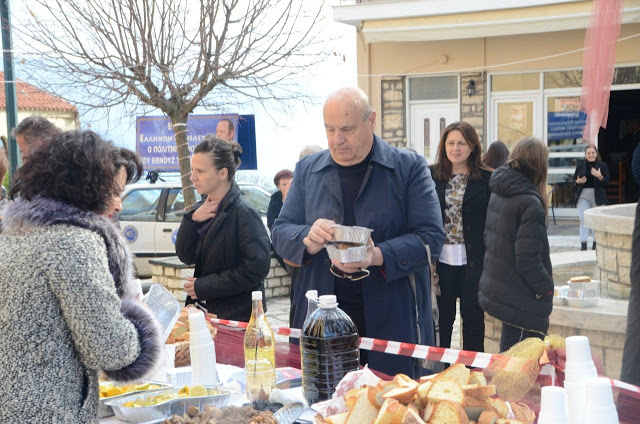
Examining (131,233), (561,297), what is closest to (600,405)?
(561,297)

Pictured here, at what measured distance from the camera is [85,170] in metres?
2.37

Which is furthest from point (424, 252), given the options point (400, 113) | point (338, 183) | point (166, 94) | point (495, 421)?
point (400, 113)

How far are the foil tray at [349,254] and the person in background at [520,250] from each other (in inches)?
85.7

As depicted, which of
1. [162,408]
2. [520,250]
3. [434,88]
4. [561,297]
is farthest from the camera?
[434,88]

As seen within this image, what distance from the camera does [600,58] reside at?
4156mm

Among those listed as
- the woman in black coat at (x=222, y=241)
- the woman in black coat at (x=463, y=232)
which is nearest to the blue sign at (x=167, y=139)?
the woman in black coat at (x=463, y=232)

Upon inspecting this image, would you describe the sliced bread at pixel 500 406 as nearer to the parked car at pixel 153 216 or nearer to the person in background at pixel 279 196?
the person in background at pixel 279 196

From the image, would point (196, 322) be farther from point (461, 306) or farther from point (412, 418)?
point (461, 306)

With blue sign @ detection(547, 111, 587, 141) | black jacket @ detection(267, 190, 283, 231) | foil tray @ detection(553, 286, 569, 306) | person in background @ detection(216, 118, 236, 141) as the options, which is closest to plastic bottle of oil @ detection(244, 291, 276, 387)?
foil tray @ detection(553, 286, 569, 306)

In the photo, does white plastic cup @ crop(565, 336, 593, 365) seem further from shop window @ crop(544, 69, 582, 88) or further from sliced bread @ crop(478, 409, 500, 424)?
shop window @ crop(544, 69, 582, 88)

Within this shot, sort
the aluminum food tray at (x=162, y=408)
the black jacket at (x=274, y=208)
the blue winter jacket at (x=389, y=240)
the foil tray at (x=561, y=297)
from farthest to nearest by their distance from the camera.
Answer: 1. the black jacket at (x=274, y=208)
2. the foil tray at (x=561, y=297)
3. the blue winter jacket at (x=389, y=240)
4. the aluminum food tray at (x=162, y=408)

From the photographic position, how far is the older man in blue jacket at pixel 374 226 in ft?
11.4

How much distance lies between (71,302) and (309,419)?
2.89 ft

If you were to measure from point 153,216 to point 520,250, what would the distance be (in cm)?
872
